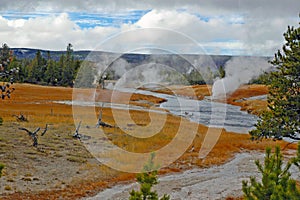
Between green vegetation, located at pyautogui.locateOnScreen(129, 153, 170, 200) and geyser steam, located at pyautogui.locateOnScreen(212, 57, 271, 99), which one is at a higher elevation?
geyser steam, located at pyautogui.locateOnScreen(212, 57, 271, 99)

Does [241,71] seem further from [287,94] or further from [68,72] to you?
[287,94]

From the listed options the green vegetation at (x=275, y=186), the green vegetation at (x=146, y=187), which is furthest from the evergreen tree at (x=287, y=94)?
the green vegetation at (x=146, y=187)

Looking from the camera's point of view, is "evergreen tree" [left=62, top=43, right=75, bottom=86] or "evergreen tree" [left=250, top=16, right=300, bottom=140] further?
"evergreen tree" [left=62, top=43, right=75, bottom=86]

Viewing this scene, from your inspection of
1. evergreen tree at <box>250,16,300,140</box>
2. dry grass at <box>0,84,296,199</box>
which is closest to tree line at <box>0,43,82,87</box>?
dry grass at <box>0,84,296,199</box>

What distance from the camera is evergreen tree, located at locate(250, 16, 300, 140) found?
19938 mm

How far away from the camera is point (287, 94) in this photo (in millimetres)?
20312

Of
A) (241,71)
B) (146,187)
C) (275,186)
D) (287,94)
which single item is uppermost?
(241,71)

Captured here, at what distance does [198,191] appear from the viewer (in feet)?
78.1

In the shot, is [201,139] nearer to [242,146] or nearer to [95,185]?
[242,146]

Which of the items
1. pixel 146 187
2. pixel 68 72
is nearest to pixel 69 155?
pixel 146 187

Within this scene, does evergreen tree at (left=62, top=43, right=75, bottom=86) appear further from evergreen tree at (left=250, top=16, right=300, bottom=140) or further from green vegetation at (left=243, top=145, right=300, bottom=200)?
green vegetation at (left=243, top=145, right=300, bottom=200)

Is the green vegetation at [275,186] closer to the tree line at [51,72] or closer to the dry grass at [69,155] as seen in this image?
the dry grass at [69,155]

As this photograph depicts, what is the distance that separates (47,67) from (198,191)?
10853cm

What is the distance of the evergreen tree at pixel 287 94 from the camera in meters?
19.9
